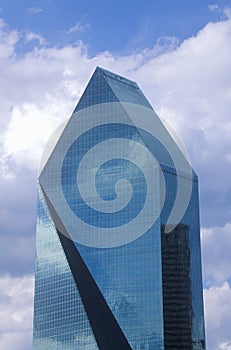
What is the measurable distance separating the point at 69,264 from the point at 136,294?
12.1m

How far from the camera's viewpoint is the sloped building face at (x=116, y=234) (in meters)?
134

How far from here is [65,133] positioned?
492 ft

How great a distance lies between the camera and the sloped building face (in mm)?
133500

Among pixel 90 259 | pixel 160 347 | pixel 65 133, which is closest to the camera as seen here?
pixel 160 347

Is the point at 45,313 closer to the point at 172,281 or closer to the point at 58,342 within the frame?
the point at 58,342

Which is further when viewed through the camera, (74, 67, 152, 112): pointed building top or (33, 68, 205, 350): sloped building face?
(74, 67, 152, 112): pointed building top

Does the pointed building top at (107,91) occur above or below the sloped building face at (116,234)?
above

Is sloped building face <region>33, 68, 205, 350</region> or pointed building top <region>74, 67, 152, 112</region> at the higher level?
pointed building top <region>74, 67, 152, 112</region>

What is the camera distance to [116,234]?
459 ft

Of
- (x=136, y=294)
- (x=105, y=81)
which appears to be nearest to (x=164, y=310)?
(x=136, y=294)

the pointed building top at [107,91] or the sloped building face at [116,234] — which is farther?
the pointed building top at [107,91]

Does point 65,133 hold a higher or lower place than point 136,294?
higher

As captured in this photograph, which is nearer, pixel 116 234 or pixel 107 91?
pixel 116 234

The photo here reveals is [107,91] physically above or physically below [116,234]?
above
